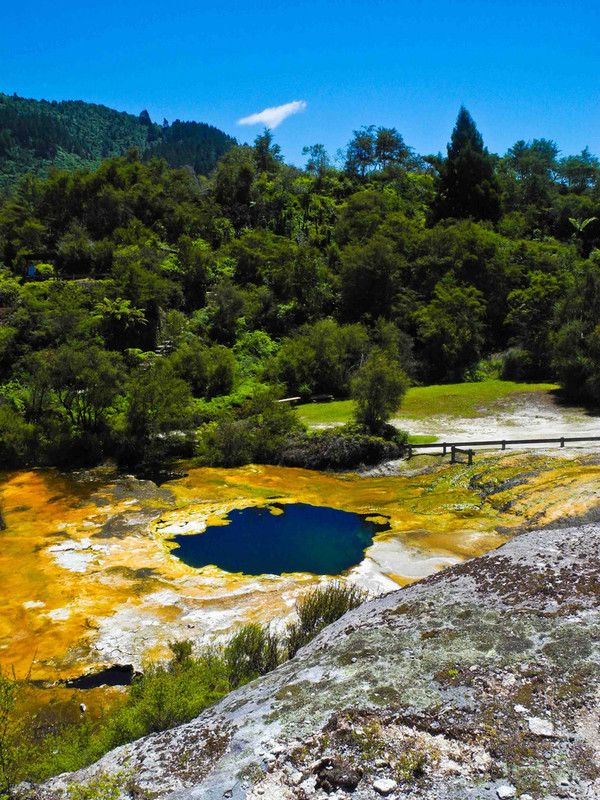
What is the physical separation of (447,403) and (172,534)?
17865 mm

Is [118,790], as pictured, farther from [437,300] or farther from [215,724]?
[437,300]

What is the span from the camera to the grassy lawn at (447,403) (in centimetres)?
2686

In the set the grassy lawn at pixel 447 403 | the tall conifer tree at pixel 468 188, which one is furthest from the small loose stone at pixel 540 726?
the tall conifer tree at pixel 468 188

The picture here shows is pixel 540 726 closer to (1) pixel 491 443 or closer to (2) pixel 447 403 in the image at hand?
(1) pixel 491 443

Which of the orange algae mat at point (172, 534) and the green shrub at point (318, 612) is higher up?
the green shrub at point (318, 612)

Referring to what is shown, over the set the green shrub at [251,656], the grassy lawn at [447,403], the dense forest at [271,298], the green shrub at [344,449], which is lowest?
the green shrub at [251,656]

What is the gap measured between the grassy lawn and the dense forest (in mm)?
1913

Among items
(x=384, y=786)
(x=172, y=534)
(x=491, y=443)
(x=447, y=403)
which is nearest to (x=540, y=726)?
(x=384, y=786)

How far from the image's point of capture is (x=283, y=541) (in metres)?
15.2

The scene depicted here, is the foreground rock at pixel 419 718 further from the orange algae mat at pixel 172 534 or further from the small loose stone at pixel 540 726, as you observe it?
the orange algae mat at pixel 172 534

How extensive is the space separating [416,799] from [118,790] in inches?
102

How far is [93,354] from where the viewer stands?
22.2m

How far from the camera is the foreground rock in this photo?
14.9 ft

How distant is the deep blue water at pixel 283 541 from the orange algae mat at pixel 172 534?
1.58ft
